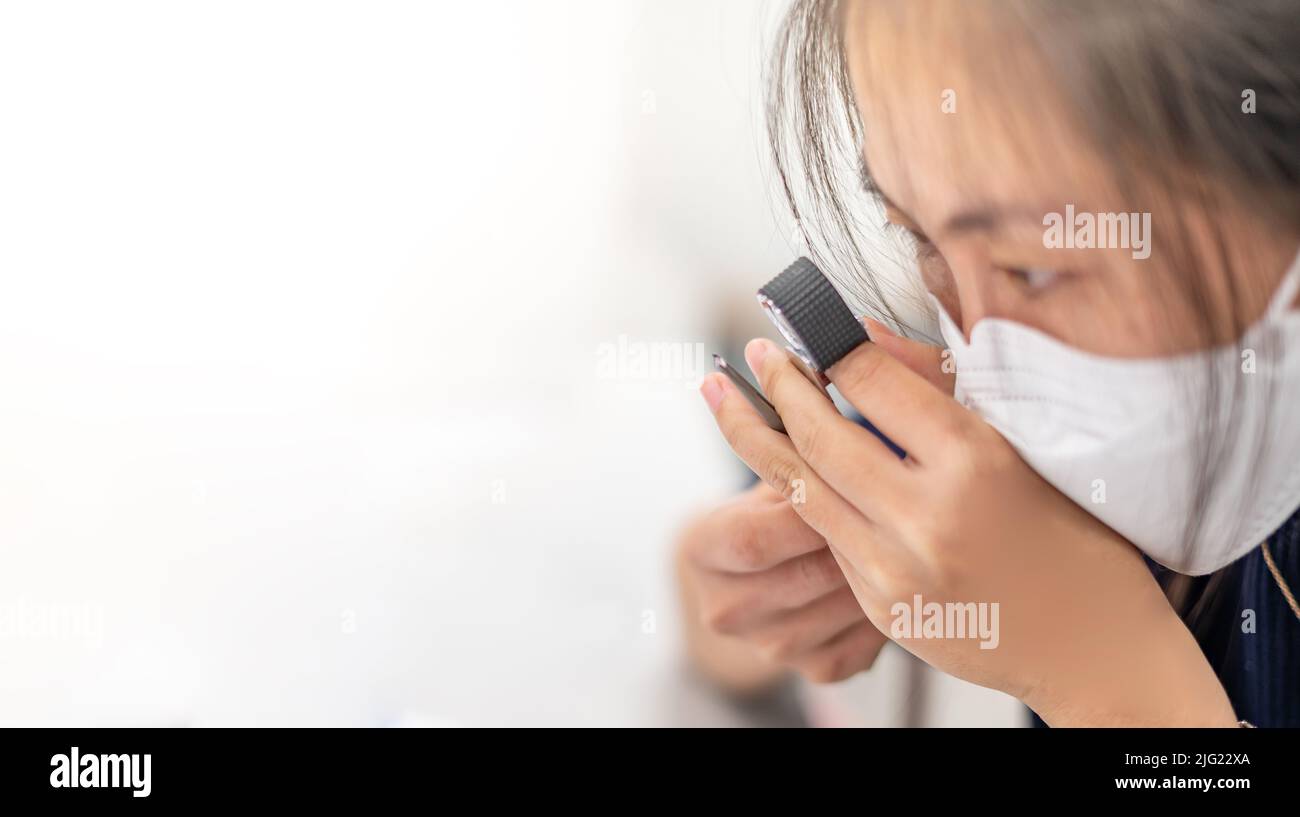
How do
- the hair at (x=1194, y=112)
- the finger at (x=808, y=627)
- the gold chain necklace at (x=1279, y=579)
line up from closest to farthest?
the hair at (x=1194, y=112) → the gold chain necklace at (x=1279, y=579) → the finger at (x=808, y=627)

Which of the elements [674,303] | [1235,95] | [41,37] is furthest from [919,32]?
[41,37]

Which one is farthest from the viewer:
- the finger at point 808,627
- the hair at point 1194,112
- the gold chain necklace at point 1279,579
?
the finger at point 808,627

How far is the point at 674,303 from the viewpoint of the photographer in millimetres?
699

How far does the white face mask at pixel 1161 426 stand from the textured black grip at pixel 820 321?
0.24 ft

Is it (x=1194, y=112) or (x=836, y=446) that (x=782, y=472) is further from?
(x=1194, y=112)

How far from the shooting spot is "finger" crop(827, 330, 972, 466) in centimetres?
50

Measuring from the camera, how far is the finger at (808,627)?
26.7 inches

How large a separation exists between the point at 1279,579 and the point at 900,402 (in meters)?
0.27

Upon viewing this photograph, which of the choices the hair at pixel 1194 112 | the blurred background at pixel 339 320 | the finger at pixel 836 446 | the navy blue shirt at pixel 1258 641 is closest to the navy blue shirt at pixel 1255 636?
the navy blue shirt at pixel 1258 641

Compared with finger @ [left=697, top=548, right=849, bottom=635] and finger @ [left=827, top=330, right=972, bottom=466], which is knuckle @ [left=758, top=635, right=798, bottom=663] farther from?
finger @ [left=827, top=330, right=972, bottom=466]

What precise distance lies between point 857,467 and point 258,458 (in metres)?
0.44

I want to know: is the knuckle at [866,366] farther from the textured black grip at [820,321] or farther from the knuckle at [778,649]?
the knuckle at [778,649]

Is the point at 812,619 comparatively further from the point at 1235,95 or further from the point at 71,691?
the point at 71,691

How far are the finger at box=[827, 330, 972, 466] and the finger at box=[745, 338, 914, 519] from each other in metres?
0.01
